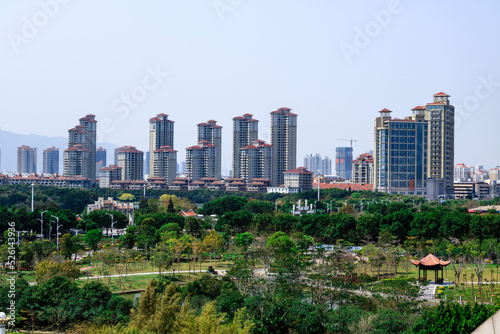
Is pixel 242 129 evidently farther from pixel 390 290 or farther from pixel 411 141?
pixel 390 290

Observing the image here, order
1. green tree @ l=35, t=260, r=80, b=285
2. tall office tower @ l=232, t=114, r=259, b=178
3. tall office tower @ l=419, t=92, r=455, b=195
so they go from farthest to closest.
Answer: tall office tower @ l=232, t=114, r=259, b=178
tall office tower @ l=419, t=92, r=455, b=195
green tree @ l=35, t=260, r=80, b=285

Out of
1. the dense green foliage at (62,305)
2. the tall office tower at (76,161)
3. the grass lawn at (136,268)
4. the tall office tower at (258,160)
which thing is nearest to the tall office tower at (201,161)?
the tall office tower at (258,160)

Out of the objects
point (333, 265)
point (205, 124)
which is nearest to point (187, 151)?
point (205, 124)

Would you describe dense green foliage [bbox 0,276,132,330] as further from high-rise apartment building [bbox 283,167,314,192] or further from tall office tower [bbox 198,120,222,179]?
tall office tower [bbox 198,120,222,179]

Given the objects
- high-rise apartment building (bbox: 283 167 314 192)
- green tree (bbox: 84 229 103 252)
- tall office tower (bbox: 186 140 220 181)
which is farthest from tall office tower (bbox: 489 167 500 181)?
green tree (bbox: 84 229 103 252)

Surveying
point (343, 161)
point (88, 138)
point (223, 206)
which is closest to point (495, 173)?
point (343, 161)

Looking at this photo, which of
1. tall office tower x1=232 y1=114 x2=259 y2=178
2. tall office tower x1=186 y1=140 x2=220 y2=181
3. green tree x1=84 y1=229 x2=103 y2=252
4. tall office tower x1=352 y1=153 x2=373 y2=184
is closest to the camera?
green tree x1=84 y1=229 x2=103 y2=252

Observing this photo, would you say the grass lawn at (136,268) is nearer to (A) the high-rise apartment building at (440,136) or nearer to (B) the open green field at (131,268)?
(B) the open green field at (131,268)

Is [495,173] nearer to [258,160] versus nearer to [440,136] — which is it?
[258,160]
